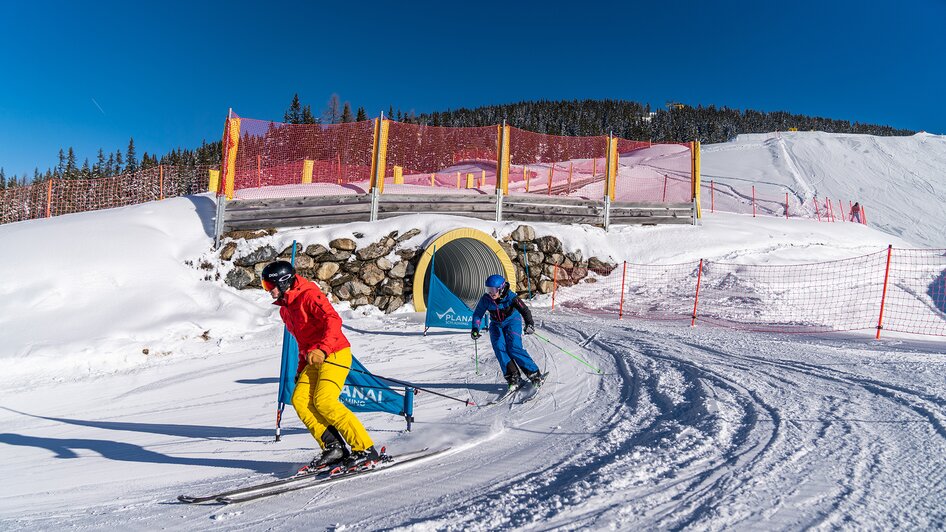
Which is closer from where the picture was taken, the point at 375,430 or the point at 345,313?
the point at 375,430

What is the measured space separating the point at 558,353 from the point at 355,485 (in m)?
5.43

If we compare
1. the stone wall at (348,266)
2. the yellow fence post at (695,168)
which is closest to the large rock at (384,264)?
the stone wall at (348,266)

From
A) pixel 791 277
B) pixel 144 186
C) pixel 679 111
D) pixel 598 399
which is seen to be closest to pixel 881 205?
pixel 791 277

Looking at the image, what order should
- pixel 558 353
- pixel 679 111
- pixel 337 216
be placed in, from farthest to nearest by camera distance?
1. pixel 679 111
2. pixel 337 216
3. pixel 558 353

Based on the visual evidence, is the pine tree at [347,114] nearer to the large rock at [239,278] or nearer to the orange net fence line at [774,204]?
the orange net fence line at [774,204]

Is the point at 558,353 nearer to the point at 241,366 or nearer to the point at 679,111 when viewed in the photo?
the point at 241,366

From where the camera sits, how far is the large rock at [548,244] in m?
14.7

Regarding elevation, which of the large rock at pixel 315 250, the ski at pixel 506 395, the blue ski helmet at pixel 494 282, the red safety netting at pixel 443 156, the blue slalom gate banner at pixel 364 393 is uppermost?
the red safety netting at pixel 443 156

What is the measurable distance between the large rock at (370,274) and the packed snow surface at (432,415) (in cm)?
71

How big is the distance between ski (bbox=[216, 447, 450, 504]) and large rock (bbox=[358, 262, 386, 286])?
8.66m

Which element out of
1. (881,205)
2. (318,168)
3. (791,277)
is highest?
(881,205)

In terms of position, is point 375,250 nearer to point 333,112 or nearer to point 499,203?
point 499,203

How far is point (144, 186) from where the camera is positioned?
27438mm

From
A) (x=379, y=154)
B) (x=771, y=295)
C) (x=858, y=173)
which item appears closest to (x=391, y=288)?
(x=379, y=154)
